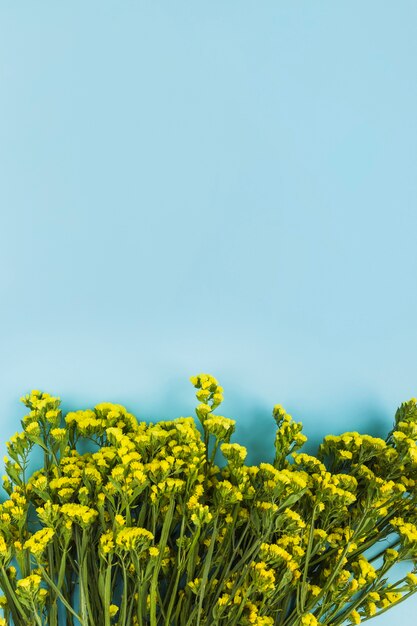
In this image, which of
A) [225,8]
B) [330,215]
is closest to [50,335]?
[330,215]

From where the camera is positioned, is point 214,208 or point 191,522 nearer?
point 191,522

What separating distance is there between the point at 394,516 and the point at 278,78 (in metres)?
0.72

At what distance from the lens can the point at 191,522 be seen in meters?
0.94

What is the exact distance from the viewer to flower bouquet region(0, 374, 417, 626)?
86cm

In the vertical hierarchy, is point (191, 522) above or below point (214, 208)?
below

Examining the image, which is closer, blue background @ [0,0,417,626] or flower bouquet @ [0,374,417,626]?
flower bouquet @ [0,374,417,626]

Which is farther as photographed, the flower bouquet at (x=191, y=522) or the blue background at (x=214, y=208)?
the blue background at (x=214, y=208)

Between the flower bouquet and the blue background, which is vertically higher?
the blue background

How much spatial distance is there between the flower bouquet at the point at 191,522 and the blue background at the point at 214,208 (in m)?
0.10

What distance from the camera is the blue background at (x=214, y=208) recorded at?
1021 millimetres

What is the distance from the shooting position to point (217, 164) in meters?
1.05

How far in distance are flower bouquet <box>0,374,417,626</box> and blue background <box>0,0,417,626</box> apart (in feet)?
0.32

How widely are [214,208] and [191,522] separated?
0.48 meters

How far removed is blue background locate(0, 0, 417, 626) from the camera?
1.02 meters
